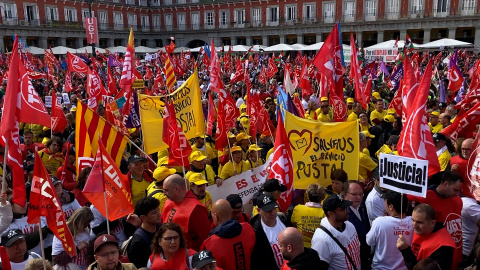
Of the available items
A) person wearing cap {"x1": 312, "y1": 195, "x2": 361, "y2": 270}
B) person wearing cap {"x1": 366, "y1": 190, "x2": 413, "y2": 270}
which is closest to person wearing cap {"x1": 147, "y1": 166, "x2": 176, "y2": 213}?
person wearing cap {"x1": 312, "y1": 195, "x2": 361, "y2": 270}

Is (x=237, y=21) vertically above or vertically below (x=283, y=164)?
above

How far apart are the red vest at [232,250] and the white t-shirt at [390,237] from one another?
118 centimetres

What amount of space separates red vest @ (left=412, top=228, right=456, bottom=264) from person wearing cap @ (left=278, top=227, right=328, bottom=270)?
1.03 m

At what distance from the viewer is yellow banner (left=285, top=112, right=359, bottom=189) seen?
534cm

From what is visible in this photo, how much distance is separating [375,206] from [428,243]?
1.27m

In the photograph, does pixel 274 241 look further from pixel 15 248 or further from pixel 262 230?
pixel 15 248

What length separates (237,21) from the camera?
5309cm

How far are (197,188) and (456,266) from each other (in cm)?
287

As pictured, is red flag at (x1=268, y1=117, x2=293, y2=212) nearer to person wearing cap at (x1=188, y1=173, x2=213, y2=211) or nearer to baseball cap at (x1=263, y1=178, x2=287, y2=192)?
baseball cap at (x1=263, y1=178, x2=287, y2=192)

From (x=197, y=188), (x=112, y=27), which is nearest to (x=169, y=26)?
(x=112, y=27)

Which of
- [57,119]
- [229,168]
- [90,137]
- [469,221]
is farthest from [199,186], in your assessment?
[57,119]

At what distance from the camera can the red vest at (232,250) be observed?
3.67 metres

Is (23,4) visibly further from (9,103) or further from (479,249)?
(479,249)

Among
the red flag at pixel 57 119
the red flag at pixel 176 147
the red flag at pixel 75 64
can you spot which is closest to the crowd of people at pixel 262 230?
the red flag at pixel 176 147
